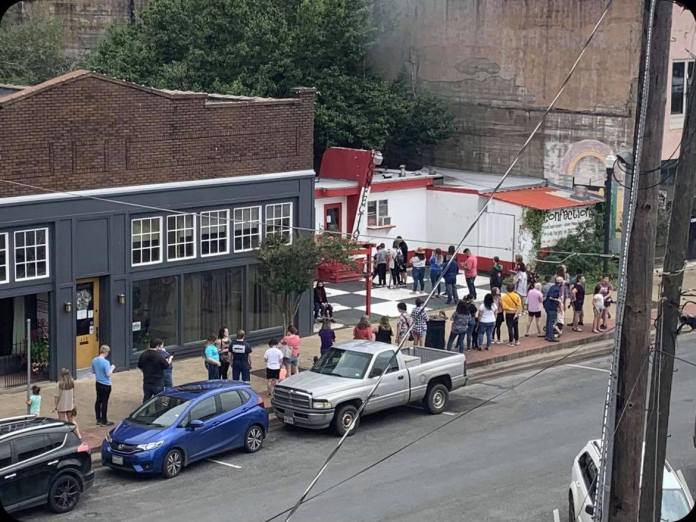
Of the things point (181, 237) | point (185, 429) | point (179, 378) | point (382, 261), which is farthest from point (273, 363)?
point (382, 261)

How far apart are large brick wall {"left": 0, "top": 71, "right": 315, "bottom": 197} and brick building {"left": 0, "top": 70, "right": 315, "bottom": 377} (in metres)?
0.03

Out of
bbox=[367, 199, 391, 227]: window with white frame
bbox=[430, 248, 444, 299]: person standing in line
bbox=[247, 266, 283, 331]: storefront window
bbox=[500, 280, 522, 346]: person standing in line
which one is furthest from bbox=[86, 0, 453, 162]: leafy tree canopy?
bbox=[500, 280, 522, 346]: person standing in line

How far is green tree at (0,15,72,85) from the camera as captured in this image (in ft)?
158

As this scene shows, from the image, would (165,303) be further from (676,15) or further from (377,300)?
(676,15)

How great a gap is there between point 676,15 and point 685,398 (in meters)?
18.0

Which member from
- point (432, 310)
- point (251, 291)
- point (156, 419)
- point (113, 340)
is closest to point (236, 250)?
point (251, 291)

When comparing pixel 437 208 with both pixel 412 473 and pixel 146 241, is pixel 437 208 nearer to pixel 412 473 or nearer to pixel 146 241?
pixel 146 241

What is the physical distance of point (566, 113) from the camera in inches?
1649

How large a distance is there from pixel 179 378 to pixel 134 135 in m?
5.03

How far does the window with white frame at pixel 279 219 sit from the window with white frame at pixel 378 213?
29.9ft

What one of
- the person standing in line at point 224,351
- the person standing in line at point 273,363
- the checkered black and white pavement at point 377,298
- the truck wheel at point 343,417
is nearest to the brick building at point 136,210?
the person standing in line at point 224,351

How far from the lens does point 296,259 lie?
84.9 ft

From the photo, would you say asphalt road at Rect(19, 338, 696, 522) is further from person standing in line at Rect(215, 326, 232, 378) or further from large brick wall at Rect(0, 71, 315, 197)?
large brick wall at Rect(0, 71, 315, 197)

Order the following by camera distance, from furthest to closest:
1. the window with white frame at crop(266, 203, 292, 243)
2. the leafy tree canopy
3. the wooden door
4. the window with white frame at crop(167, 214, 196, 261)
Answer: the leafy tree canopy → the window with white frame at crop(266, 203, 292, 243) → the window with white frame at crop(167, 214, 196, 261) → the wooden door
